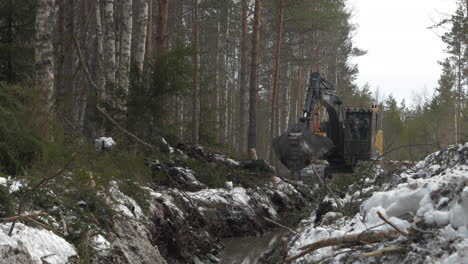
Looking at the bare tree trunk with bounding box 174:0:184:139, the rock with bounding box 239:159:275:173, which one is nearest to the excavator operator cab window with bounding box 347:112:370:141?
the rock with bounding box 239:159:275:173

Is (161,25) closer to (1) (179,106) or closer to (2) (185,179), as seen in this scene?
(2) (185,179)

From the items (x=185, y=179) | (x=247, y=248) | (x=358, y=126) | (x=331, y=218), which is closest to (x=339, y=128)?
(x=358, y=126)

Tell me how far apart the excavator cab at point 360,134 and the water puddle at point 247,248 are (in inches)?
317

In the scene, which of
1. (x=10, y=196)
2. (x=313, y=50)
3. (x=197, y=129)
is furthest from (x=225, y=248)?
(x=313, y=50)

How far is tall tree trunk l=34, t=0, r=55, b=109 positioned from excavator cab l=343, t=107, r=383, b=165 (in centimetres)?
1162

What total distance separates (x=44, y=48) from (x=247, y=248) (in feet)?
15.2

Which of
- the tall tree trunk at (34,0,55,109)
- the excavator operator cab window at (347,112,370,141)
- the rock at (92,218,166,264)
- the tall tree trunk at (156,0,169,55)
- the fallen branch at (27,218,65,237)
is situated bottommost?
the rock at (92,218,166,264)

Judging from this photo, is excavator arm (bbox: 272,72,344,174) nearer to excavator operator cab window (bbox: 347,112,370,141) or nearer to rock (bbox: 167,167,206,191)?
excavator operator cab window (bbox: 347,112,370,141)

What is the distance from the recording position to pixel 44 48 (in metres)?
8.81

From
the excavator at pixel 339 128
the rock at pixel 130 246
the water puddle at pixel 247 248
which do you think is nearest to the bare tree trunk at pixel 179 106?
the water puddle at pixel 247 248

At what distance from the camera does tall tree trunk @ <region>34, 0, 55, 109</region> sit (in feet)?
28.5

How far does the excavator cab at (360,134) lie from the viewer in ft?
60.4

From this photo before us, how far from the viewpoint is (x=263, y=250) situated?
9.31 meters

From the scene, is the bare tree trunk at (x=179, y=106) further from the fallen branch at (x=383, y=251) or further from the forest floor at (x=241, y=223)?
the fallen branch at (x=383, y=251)
